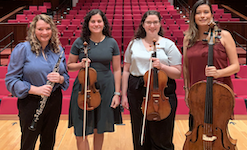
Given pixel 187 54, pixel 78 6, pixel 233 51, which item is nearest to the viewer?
pixel 233 51

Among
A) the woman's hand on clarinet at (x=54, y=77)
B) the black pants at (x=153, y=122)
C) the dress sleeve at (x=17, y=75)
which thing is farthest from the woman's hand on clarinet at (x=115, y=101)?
the dress sleeve at (x=17, y=75)

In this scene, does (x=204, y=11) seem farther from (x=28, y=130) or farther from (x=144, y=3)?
(x=144, y=3)

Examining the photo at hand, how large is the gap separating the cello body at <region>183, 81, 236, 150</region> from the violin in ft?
0.55

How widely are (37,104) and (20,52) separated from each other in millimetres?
306

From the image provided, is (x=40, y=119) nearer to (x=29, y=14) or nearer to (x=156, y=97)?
(x=156, y=97)

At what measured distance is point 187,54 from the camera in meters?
1.33

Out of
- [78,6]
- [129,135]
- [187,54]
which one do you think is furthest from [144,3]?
[187,54]

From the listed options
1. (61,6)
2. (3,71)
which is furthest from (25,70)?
(61,6)

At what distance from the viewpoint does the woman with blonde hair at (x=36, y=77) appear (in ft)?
4.05

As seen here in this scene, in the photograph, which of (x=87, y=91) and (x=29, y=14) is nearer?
(x=87, y=91)

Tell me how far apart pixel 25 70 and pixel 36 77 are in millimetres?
69

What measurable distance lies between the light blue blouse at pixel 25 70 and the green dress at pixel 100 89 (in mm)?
223

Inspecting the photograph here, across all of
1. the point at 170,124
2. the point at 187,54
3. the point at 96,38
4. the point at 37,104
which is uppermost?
the point at 96,38

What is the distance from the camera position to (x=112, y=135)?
2279mm
